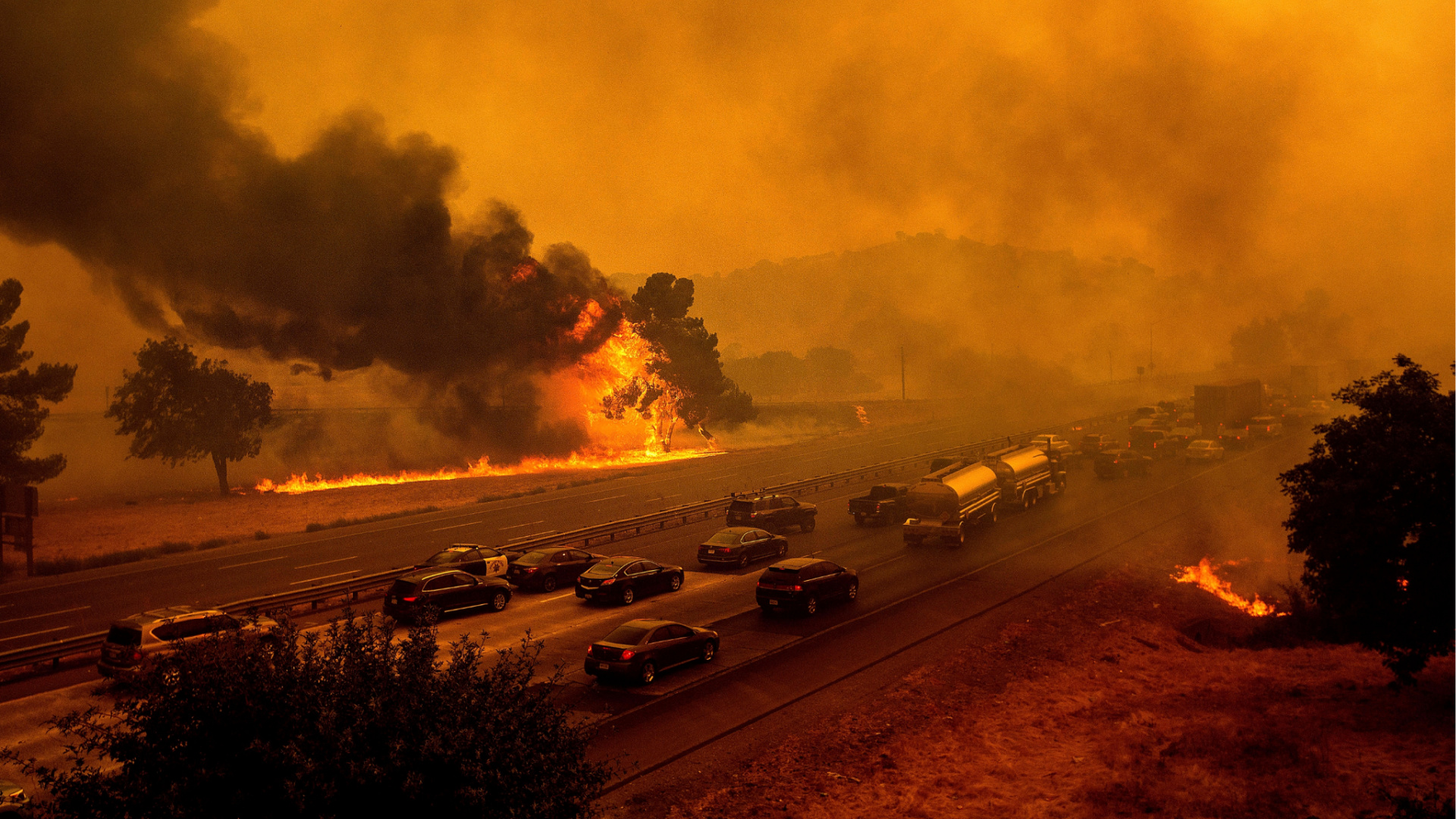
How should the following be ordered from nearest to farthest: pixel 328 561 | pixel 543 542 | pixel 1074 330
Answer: pixel 328 561
pixel 543 542
pixel 1074 330

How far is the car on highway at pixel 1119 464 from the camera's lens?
149 feet

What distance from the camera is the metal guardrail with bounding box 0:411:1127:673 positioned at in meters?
17.9

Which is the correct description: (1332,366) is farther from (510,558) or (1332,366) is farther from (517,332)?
(510,558)

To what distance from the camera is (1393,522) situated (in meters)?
12.7

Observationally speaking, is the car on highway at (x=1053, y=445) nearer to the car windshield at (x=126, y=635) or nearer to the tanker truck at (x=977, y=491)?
the tanker truck at (x=977, y=491)

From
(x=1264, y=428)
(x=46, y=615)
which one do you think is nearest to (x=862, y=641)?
(x=46, y=615)

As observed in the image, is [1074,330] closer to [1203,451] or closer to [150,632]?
[1203,451]

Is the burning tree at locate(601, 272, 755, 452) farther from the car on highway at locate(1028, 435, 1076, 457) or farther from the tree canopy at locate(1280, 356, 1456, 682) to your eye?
the tree canopy at locate(1280, 356, 1456, 682)

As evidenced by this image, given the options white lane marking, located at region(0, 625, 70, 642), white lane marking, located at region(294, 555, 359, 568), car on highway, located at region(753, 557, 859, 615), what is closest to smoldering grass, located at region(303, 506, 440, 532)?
white lane marking, located at region(294, 555, 359, 568)

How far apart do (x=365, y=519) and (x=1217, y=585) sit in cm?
3521

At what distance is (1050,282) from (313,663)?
105m

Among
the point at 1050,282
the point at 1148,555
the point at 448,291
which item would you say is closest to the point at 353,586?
the point at 1148,555

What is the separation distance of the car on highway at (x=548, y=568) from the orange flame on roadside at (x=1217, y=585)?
59.3ft

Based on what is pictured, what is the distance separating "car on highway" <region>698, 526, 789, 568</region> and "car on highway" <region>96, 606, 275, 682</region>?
13.6 meters
